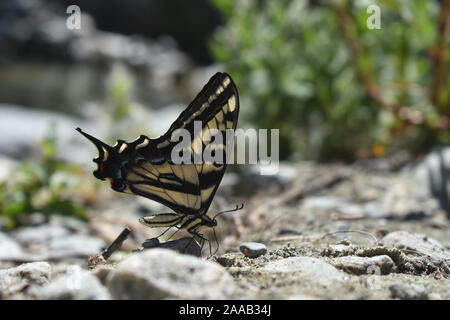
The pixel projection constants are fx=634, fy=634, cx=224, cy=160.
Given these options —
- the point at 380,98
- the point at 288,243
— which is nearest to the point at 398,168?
the point at 380,98

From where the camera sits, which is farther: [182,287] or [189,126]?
[189,126]

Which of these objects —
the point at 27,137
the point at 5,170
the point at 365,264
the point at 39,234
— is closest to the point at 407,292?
the point at 365,264

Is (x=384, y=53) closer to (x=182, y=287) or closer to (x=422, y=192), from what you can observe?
(x=422, y=192)

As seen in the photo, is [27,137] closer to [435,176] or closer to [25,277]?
[435,176]

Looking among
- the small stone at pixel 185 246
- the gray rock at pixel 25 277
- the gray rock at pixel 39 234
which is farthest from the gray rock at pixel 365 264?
the gray rock at pixel 39 234

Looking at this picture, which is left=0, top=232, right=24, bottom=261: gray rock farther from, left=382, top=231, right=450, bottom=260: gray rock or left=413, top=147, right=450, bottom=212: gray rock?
left=413, top=147, right=450, bottom=212: gray rock

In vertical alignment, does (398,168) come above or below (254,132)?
below
